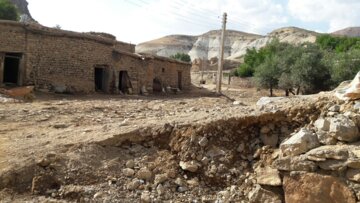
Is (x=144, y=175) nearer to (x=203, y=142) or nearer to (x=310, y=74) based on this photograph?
(x=203, y=142)

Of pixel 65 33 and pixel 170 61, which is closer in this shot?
pixel 65 33

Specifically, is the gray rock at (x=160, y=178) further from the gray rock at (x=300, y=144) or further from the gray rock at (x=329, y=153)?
the gray rock at (x=329, y=153)

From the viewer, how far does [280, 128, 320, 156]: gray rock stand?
4.49m

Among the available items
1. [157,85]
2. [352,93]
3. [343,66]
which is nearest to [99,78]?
[157,85]

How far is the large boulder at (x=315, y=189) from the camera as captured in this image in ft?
13.3

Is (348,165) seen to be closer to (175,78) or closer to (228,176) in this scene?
(228,176)

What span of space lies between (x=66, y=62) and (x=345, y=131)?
11.9 m

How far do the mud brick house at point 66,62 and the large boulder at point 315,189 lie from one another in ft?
36.9

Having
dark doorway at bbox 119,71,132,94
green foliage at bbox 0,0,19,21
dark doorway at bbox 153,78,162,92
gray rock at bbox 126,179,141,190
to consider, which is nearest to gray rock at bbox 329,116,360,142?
gray rock at bbox 126,179,141,190

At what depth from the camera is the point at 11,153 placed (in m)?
5.20

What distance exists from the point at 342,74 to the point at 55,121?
45.4 ft

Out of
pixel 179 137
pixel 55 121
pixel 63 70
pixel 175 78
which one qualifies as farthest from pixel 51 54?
pixel 179 137

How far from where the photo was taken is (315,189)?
4188mm

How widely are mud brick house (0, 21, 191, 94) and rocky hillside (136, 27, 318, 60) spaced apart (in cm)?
5469
